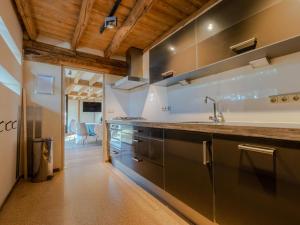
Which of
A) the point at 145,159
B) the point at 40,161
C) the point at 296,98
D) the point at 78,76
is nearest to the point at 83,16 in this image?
the point at 145,159

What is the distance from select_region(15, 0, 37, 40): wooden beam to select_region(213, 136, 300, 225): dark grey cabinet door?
275 cm

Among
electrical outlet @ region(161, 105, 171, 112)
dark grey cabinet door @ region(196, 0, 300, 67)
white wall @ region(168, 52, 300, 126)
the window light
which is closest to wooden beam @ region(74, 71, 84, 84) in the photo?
the window light

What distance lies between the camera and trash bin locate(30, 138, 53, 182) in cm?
256

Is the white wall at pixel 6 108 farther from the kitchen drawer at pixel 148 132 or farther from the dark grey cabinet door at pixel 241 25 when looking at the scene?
the dark grey cabinet door at pixel 241 25

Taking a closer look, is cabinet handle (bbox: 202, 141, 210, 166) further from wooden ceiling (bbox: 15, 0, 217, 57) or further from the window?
the window

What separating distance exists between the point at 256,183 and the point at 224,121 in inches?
38.5

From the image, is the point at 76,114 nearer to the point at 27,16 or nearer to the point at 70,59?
the point at 70,59

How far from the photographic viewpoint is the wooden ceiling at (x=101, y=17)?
2176 millimetres

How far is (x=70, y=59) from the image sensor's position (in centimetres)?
324

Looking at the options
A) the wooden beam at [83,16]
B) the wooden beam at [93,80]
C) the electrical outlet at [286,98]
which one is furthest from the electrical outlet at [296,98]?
the wooden beam at [93,80]

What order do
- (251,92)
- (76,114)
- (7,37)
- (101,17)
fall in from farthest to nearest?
(76,114) < (101,17) < (7,37) < (251,92)

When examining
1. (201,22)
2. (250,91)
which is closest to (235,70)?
(250,91)

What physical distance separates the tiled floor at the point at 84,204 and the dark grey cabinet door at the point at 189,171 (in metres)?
0.26

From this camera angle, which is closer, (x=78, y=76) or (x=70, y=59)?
(x=70, y=59)
